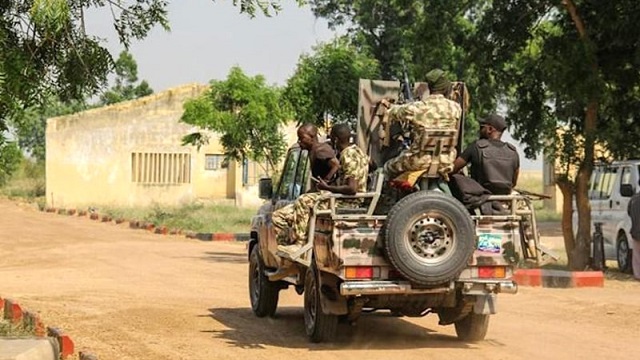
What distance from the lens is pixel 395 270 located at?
33.4 ft

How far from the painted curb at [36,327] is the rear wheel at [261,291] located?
2540mm

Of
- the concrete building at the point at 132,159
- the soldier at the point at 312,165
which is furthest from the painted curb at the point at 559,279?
the concrete building at the point at 132,159

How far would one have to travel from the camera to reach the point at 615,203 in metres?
21.1

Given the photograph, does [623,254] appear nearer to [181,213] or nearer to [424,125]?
[424,125]

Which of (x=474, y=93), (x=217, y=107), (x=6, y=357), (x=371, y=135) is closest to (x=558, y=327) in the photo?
(x=371, y=135)

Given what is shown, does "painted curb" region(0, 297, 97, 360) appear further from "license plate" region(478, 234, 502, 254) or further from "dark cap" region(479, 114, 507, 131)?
"dark cap" region(479, 114, 507, 131)

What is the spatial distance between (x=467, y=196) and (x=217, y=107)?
23114 millimetres

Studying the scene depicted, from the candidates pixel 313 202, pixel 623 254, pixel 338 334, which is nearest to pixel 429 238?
pixel 313 202

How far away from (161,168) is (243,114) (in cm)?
1410

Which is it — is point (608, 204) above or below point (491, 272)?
above

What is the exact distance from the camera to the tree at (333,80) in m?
24.9

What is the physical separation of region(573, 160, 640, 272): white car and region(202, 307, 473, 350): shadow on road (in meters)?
8.45

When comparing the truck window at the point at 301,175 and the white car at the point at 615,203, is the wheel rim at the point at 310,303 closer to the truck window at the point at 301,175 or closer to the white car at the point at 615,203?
the truck window at the point at 301,175

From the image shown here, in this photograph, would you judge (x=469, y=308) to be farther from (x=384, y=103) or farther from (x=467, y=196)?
(x=384, y=103)
